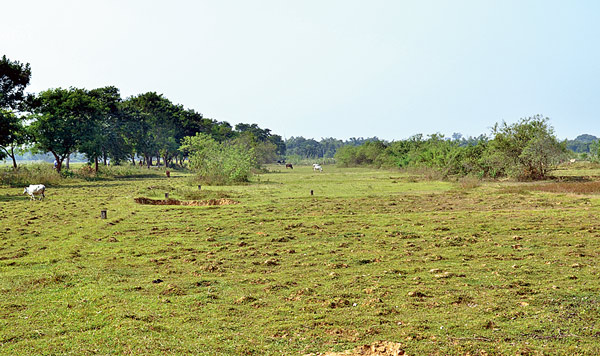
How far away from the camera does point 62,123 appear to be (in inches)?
1955

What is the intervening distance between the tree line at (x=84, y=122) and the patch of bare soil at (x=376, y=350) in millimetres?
41295

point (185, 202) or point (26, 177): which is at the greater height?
point (26, 177)

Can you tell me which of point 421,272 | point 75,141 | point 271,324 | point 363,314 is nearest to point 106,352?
point 271,324

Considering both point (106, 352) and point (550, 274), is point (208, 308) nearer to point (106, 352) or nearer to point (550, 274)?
point (106, 352)

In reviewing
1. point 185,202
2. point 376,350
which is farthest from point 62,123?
point 376,350

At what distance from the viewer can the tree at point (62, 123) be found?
1917 inches

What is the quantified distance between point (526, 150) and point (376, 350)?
40.1 m

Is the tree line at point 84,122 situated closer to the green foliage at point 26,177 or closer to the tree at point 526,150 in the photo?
the green foliage at point 26,177

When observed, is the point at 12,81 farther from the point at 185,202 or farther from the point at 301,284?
the point at 301,284

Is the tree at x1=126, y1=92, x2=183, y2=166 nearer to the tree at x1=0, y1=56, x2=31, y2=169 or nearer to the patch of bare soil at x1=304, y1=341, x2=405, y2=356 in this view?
the tree at x1=0, y1=56, x2=31, y2=169

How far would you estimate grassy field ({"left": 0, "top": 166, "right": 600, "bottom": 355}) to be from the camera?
6.99 metres

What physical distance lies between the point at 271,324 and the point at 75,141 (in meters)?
50.0

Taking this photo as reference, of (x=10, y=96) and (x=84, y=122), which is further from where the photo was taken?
(x=84, y=122)

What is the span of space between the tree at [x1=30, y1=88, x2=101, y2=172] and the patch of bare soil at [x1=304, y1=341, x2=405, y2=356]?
47564mm
